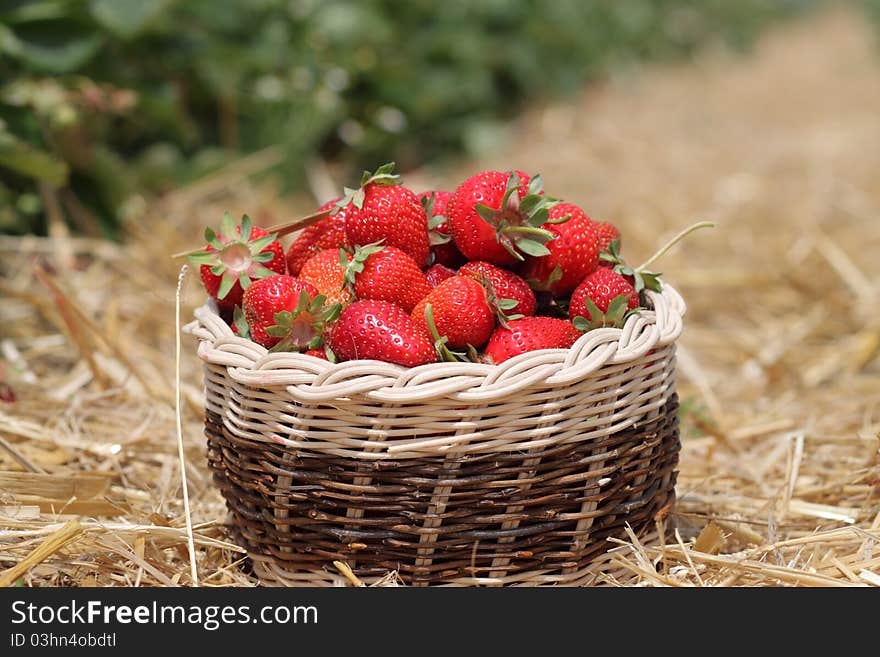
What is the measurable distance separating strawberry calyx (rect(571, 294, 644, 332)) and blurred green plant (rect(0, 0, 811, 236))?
6.30 ft

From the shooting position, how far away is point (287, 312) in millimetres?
1317

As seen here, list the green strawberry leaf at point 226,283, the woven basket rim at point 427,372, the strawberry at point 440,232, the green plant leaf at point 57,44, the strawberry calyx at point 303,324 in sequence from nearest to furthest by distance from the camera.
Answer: the woven basket rim at point 427,372
the strawberry calyx at point 303,324
the green strawberry leaf at point 226,283
the strawberry at point 440,232
the green plant leaf at point 57,44

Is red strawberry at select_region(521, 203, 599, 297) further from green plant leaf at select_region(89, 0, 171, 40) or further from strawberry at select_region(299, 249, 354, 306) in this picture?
green plant leaf at select_region(89, 0, 171, 40)

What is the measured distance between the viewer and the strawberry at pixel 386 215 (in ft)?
4.66

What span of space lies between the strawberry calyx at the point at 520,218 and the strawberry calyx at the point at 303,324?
0.86 ft

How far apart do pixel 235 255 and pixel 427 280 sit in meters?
0.30

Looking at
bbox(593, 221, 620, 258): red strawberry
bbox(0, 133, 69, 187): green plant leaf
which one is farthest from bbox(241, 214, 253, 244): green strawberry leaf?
bbox(0, 133, 69, 187): green plant leaf

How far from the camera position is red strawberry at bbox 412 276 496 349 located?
1.34m

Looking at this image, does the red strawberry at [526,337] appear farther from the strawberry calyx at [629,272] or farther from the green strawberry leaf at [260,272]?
the green strawberry leaf at [260,272]

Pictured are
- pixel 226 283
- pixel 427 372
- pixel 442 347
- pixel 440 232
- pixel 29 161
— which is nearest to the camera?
pixel 427 372

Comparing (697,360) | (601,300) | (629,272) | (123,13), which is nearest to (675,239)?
(629,272)

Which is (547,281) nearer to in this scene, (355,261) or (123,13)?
(355,261)

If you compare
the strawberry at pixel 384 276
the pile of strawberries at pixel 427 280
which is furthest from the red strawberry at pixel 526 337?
the strawberry at pixel 384 276

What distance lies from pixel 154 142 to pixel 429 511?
105 inches
